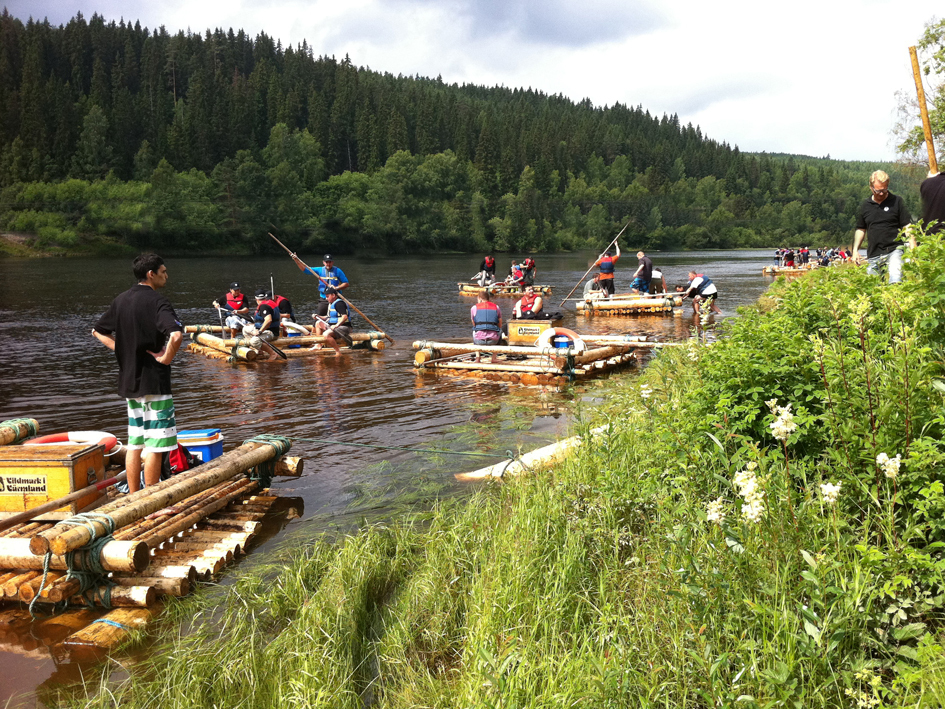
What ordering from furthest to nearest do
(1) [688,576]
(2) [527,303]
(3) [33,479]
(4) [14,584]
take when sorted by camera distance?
(2) [527,303], (3) [33,479], (4) [14,584], (1) [688,576]

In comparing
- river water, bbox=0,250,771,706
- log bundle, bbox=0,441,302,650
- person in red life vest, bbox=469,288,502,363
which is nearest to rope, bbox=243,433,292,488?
river water, bbox=0,250,771,706

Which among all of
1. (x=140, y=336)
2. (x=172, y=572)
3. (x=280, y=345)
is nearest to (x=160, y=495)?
(x=172, y=572)

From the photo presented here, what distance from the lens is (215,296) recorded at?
36438 millimetres

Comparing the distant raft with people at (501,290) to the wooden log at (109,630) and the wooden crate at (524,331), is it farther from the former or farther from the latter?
the wooden log at (109,630)

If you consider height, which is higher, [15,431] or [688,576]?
[688,576]

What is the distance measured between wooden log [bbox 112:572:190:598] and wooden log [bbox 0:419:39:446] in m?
2.90

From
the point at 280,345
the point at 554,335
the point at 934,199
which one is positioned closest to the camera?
the point at 934,199

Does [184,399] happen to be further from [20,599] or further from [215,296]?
[215,296]

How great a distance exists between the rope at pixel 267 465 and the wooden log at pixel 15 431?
2194 mm

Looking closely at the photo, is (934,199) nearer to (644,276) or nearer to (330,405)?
(330,405)

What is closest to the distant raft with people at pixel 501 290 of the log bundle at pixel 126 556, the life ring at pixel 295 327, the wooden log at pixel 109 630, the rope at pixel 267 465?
the life ring at pixel 295 327

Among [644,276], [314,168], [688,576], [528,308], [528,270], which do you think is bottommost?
[688,576]

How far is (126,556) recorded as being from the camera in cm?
468

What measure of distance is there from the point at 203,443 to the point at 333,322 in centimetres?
1155
